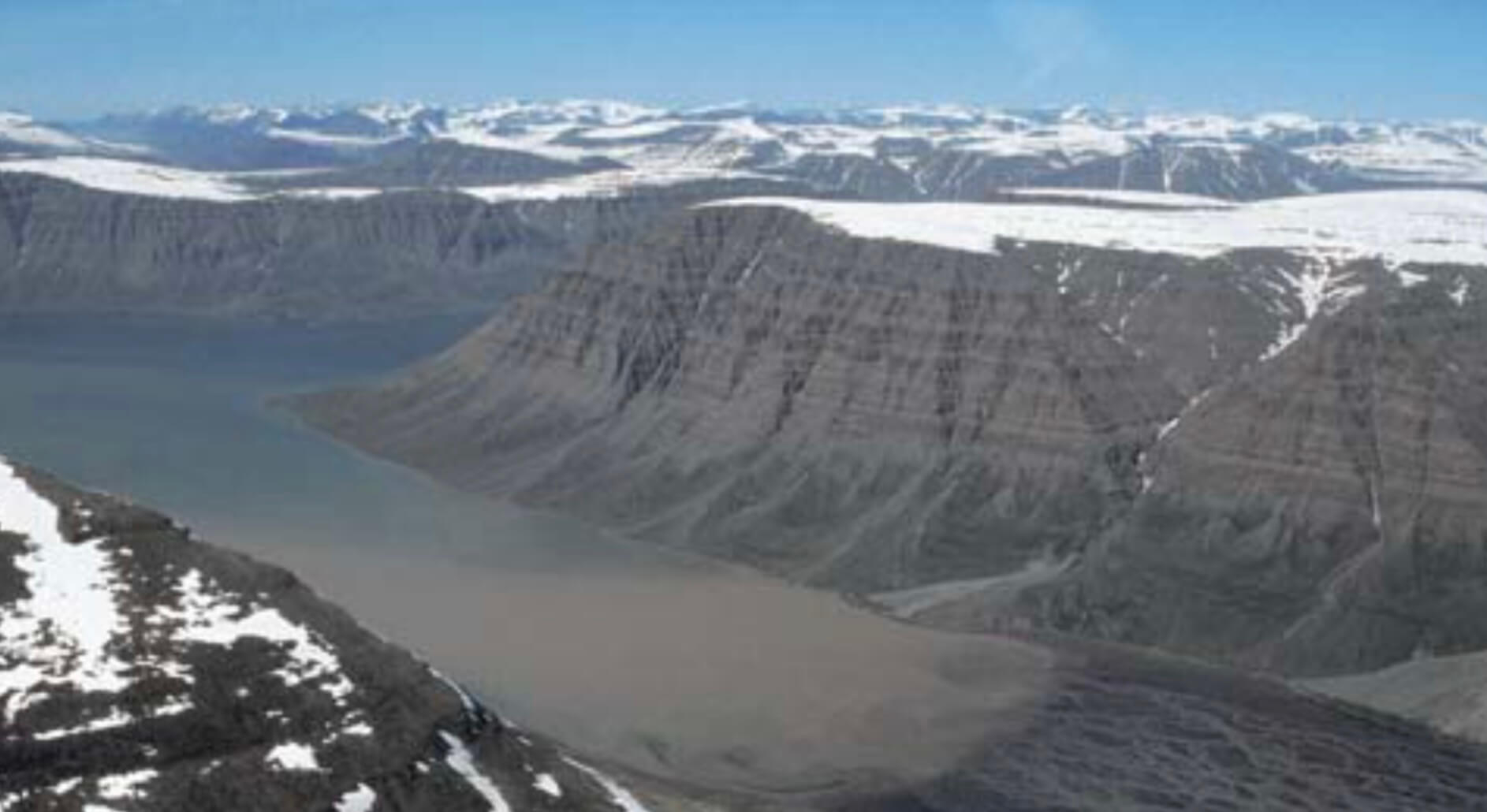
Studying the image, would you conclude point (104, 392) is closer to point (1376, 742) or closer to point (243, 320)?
point (243, 320)

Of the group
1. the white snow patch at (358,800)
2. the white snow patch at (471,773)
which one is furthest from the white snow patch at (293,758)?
the white snow patch at (471,773)

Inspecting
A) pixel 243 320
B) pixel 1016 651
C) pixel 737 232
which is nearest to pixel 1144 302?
pixel 737 232

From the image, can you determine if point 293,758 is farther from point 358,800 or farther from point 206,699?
point 206,699

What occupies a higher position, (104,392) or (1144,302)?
(1144,302)

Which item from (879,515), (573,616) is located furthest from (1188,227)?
(573,616)

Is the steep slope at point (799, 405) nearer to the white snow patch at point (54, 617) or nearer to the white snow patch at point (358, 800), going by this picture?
the white snow patch at point (54, 617)

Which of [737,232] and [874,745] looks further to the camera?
[737,232]

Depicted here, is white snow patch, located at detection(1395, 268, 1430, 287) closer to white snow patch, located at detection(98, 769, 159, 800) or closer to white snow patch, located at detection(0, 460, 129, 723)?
white snow patch, located at detection(0, 460, 129, 723)
